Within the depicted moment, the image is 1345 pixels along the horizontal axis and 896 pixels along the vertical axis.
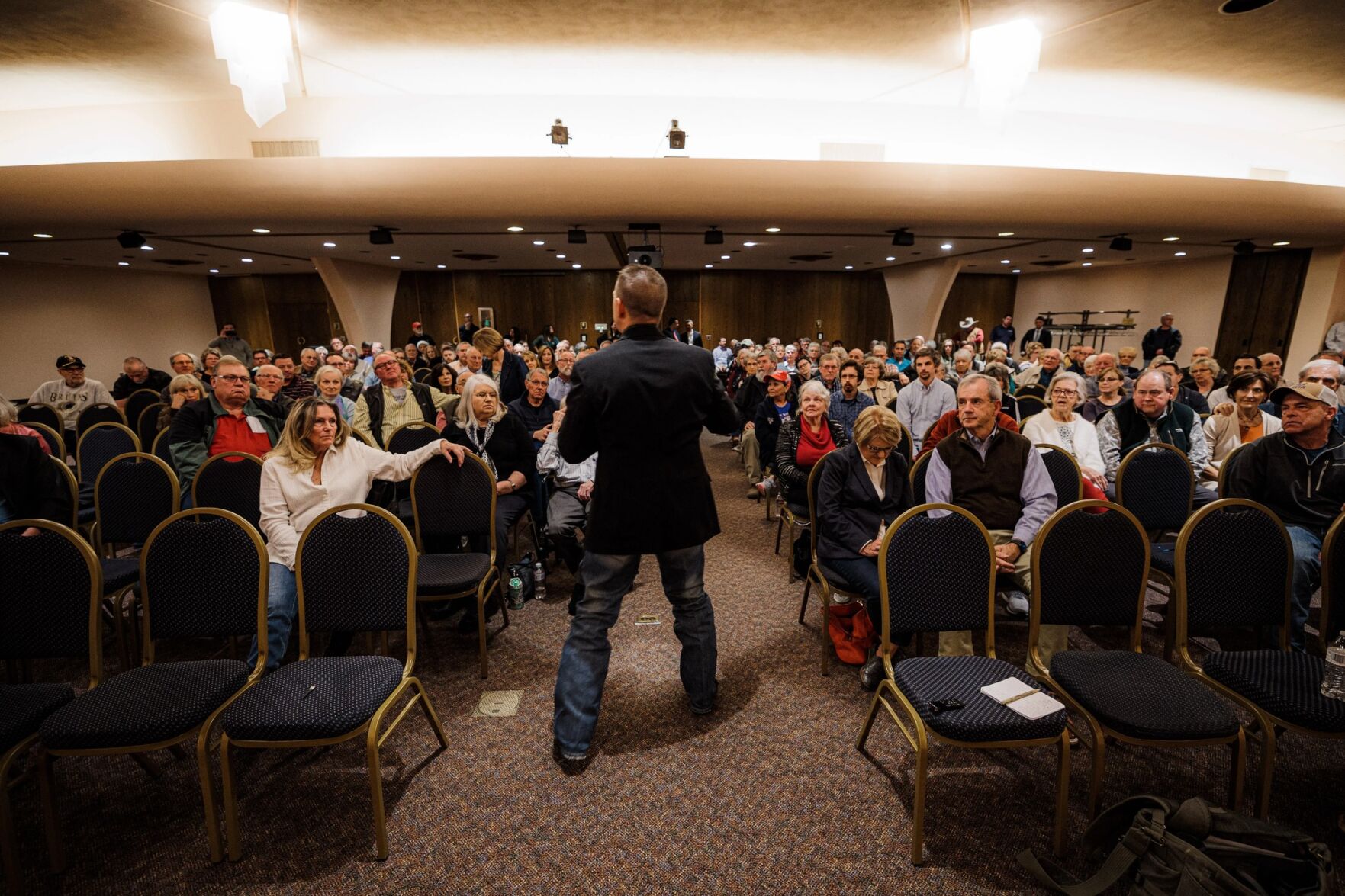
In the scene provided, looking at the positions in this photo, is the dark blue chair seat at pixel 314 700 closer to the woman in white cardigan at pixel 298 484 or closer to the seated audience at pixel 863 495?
the woman in white cardigan at pixel 298 484

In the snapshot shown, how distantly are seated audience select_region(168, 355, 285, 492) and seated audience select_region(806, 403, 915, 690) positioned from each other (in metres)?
3.09

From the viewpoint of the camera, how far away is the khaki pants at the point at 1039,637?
2469mm

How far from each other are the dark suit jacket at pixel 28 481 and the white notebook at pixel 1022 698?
13.1 feet

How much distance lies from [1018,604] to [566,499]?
2.68m

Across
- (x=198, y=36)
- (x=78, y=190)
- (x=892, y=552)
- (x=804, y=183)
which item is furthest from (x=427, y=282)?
(x=892, y=552)

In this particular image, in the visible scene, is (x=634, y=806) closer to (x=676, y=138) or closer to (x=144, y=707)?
(x=144, y=707)

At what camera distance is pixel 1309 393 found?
254cm

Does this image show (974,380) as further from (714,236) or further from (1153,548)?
(714,236)

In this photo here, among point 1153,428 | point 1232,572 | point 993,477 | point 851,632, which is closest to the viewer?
point 1232,572

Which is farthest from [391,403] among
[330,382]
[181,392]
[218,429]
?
[181,392]

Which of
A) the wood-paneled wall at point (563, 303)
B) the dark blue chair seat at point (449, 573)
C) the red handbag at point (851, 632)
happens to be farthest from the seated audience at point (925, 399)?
the wood-paneled wall at point (563, 303)

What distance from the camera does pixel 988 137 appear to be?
21.4 feet

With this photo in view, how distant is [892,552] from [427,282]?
54.1ft

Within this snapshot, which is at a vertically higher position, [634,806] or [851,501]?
[851,501]
